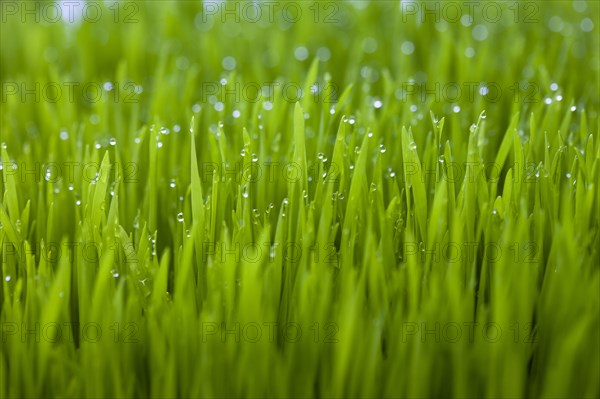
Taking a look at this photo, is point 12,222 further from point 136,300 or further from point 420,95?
point 420,95

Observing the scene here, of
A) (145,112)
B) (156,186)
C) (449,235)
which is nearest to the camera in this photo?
(449,235)

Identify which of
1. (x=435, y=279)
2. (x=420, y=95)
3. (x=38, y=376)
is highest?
(x=420, y=95)

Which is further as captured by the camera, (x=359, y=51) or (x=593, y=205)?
(x=359, y=51)

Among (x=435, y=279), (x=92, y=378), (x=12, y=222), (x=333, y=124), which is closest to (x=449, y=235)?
(x=435, y=279)

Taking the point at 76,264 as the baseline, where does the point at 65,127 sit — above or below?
above

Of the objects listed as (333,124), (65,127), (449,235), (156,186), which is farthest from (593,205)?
(65,127)

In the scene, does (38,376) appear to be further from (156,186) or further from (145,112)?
(145,112)

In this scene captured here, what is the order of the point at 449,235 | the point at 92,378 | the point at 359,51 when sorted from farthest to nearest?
the point at 359,51, the point at 449,235, the point at 92,378
